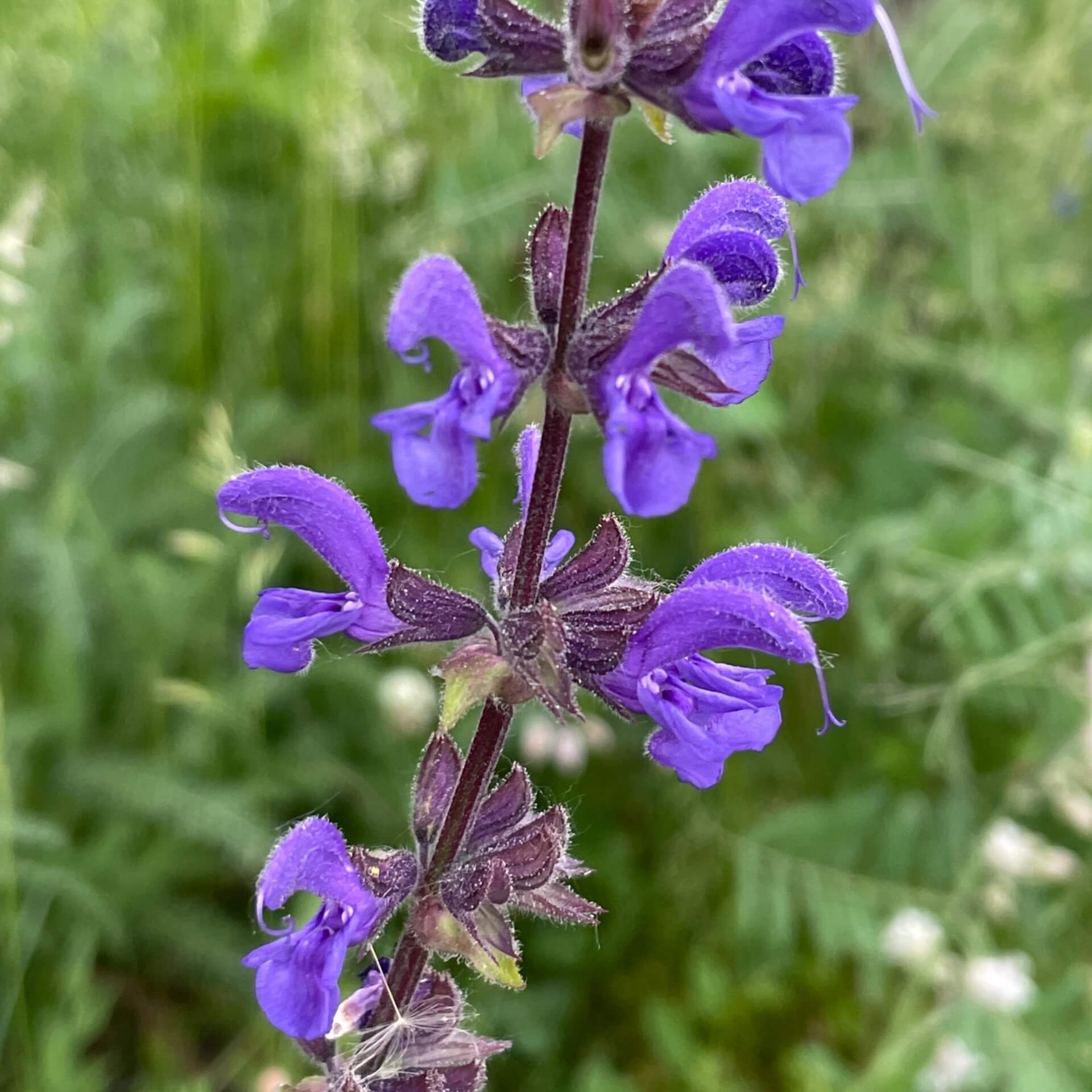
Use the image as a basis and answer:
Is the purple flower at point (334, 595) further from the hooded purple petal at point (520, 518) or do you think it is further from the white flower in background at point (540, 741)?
the white flower in background at point (540, 741)

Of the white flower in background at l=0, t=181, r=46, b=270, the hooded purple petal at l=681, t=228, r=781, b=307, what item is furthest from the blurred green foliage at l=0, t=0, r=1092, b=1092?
the hooded purple petal at l=681, t=228, r=781, b=307

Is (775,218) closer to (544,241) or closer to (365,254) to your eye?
(544,241)

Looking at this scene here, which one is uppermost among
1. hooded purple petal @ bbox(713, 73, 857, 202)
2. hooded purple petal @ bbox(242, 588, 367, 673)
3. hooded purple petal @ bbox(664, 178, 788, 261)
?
hooded purple petal @ bbox(713, 73, 857, 202)

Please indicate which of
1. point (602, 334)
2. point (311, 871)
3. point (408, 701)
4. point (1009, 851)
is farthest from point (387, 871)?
point (1009, 851)

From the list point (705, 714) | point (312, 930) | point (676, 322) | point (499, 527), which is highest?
point (676, 322)

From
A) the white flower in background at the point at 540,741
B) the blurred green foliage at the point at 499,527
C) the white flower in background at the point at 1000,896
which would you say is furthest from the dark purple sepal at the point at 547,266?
the white flower in background at the point at 1000,896

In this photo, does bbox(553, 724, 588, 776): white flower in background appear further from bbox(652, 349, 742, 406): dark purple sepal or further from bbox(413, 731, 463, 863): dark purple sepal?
bbox(652, 349, 742, 406): dark purple sepal

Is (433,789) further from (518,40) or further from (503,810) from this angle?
(518,40)
